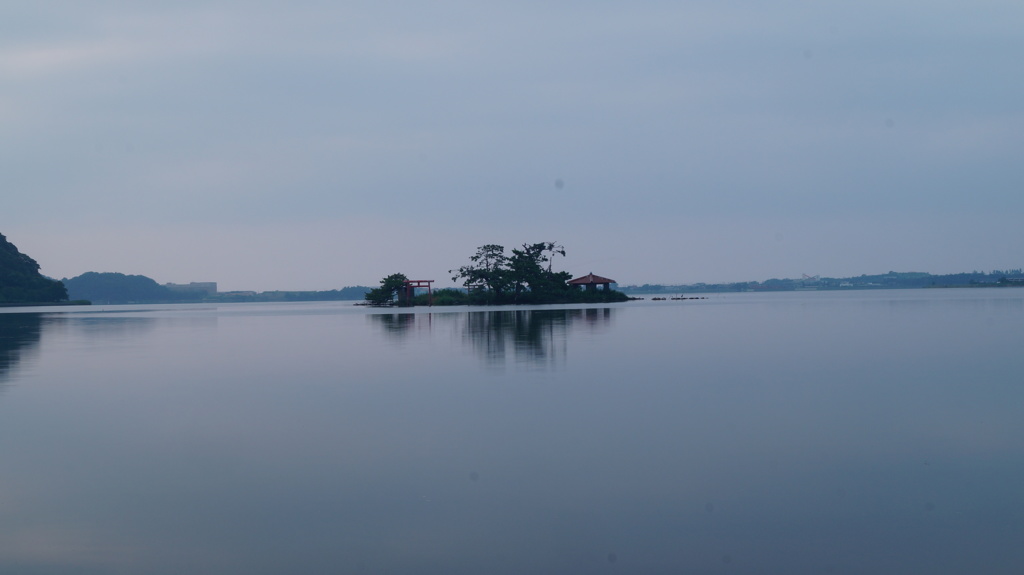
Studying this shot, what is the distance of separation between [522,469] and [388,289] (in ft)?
206

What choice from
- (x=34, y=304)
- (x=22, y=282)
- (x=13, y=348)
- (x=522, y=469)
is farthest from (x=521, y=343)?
(x=22, y=282)

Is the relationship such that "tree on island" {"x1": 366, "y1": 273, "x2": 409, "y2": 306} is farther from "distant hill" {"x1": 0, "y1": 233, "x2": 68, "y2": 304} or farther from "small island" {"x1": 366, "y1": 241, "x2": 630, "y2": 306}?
"distant hill" {"x1": 0, "y1": 233, "x2": 68, "y2": 304}

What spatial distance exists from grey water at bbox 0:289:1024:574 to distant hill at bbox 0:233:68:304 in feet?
307

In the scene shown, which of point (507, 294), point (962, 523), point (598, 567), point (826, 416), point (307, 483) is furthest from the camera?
point (507, 294)

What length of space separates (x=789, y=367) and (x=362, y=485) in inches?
370

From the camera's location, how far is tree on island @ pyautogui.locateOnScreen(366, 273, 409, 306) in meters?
68.3

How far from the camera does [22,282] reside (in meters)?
97.2

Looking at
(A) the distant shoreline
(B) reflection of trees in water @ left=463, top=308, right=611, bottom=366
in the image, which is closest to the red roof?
(B) reflection of trees in water @ left=463, top=308, right=611, bottom=366

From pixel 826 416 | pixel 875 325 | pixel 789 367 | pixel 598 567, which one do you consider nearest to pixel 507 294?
pixel 875 325

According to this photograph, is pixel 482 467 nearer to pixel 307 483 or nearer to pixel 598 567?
pixel 307 483

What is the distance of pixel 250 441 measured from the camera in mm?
8352

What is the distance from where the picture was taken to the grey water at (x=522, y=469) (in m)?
4.94

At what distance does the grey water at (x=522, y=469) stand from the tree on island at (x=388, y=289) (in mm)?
53786

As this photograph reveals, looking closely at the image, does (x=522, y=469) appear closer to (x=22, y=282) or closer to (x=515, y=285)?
(x=515, y=285)
